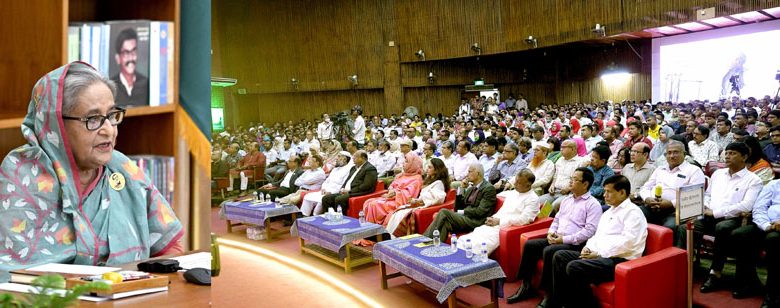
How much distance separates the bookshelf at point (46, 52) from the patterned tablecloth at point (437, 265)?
196 centimetres

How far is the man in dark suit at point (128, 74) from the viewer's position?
96 centimetres

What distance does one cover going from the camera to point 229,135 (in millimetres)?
1140

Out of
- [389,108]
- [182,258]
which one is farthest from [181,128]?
[389,108]

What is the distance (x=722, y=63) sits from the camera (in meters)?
7.93

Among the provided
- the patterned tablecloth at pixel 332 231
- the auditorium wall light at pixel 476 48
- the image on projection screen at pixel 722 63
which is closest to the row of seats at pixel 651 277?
the patterned tablecloth at pixel 332 231

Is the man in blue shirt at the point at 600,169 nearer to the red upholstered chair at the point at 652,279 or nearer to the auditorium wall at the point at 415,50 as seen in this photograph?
the red upholstered chair at the point at 652,279

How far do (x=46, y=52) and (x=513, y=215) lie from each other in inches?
116

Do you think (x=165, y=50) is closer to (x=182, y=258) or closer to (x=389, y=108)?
(x=182, y=258)

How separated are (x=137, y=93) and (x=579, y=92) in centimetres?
1245

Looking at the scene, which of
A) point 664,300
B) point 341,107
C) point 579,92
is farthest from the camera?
point 579,92

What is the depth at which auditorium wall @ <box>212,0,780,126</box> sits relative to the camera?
4.38ft

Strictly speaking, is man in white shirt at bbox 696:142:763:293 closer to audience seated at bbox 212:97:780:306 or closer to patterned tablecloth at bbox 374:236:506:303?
audience seated at bbox 212:97:780:306

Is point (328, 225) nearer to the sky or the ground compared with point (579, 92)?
nearer to the ground

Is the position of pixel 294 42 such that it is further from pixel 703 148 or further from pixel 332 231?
pixel 703 148
